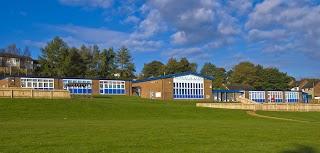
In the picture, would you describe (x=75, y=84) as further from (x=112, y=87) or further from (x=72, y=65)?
(x=72, y=65)

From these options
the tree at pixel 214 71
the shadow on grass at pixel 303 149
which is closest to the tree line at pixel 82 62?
the tree at pixel 214 71

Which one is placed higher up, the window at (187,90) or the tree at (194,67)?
the tree at (194,67)

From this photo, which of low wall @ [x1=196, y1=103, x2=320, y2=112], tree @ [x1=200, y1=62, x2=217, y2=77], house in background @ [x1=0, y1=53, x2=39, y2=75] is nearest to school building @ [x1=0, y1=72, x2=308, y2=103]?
low wall @ [x1=196, y1=103, x2=320, y2=112]

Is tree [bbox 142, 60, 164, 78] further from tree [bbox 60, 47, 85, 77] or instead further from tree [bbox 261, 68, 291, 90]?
tree [bbox 261, 68, 291, 90]

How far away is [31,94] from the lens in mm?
35094

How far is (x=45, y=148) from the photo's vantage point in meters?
9.15

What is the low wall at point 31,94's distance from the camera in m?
34.0

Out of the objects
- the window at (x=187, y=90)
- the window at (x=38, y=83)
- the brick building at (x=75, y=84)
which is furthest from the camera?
the window at (x=187, y=90)

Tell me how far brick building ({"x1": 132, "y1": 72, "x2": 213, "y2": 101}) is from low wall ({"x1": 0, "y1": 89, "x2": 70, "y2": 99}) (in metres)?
20.8

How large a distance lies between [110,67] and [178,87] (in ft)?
120

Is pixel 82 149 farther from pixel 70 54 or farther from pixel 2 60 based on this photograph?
pixel 2 60

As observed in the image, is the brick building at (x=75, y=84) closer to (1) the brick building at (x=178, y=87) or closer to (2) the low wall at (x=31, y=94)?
(1) the brick building at (x=178, y=87)

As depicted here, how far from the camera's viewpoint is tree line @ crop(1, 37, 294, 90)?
7550cm

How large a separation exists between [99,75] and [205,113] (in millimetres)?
57073
